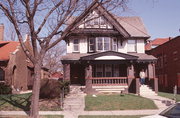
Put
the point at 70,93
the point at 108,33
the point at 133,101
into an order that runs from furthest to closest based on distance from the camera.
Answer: the point at 108,33, the point at 70,93, the point at 133,101

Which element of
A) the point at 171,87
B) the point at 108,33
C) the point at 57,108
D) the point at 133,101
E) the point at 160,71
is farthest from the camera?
the point at 160,71

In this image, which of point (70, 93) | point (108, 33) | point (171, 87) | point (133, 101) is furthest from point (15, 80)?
point (171, 87)

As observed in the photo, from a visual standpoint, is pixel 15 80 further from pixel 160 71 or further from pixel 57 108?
pixel 160 71

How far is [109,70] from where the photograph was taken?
25922 mm

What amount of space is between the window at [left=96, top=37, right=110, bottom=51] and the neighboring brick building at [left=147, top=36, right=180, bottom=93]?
8.68 meters

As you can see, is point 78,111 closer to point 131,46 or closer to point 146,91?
point 146,91

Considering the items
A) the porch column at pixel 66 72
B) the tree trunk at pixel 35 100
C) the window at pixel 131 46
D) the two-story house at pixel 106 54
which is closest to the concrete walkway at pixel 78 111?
the tree trunk at pixel 35 100

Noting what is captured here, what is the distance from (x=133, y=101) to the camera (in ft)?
54.9

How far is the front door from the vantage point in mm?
25688

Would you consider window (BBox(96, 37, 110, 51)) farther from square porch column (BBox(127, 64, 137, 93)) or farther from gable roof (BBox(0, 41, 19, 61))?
gable roof (BBox(0, 41, 19, 61))

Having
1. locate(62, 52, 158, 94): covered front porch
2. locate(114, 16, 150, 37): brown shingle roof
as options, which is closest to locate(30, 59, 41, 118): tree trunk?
locate(62, 52, 158, 94): covered front porch

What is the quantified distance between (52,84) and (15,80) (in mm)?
9725

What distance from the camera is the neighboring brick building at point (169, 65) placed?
92.4 ft

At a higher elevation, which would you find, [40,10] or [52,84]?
[40,10]
